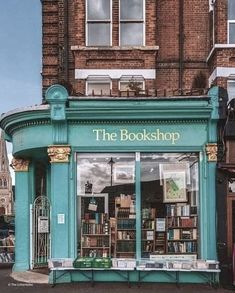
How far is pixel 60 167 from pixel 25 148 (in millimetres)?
1366

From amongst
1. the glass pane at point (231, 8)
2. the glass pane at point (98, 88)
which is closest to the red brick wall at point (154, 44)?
the glass pane at point (98, 88)

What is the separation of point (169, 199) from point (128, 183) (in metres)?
1.08

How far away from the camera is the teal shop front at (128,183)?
13.4 m

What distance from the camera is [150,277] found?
1321 cm

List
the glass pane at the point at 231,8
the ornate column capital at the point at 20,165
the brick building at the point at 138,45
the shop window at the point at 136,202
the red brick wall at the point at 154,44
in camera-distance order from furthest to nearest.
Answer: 1. the red brick wall at the point at 154,44
2. the glass pane at the point at 231,8
3. the brick building at the point at 138,45
4. the ornate column capital at the point at 20,165
5. the shop window at the point at 136,202

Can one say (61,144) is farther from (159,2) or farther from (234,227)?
(159,2)

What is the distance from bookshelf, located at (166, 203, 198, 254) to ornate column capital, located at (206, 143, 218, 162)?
4.31 feet

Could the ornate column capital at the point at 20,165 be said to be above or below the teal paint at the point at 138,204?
above

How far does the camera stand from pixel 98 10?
17.9 metres

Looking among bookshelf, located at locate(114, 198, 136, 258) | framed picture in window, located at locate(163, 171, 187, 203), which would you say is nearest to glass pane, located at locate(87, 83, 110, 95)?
framed picture in window, located at locate(163, 171, 187, 203)

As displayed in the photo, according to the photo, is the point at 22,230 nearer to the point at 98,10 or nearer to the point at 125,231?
the point at 125,231

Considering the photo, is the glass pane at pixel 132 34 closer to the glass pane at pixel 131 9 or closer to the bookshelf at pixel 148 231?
the glass pane at pixel 131 9

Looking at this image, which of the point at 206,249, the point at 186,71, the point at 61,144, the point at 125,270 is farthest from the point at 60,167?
the point at 186,71

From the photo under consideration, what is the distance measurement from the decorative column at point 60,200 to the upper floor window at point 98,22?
214 inches
